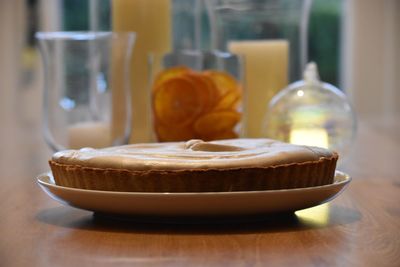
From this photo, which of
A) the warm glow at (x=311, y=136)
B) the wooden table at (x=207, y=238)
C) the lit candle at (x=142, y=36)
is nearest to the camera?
the wooden table at (x=207, y=238)

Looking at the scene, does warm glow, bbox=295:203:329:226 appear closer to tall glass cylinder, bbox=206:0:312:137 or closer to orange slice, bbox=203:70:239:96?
orange slice, bbox=203:70:239:96

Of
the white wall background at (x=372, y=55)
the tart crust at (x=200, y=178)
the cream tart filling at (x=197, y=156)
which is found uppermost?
the cream tart filling at (x=197, y=156)

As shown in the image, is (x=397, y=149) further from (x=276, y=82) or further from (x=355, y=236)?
(x=355, y=236)

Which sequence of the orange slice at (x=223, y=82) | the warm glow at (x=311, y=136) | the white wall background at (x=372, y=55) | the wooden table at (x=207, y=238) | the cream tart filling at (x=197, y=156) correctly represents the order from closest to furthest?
the wooden table at (x=207, y=238) → the cream tart filling at (x=197, y=156) → the warm glow at (x=311, y=136) → the orange slice at (x=223, y=82) → the white wall background at (x=372, y=55)

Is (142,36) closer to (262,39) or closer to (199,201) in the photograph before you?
(262,39)

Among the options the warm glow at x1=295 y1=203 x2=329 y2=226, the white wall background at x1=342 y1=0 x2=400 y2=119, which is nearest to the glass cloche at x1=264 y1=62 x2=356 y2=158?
the warm glow at x1=295 y1=203 x2=329 y2=226

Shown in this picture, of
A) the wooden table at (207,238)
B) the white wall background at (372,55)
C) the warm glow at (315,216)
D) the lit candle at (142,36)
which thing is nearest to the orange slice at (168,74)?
the lit candle at (142,36)

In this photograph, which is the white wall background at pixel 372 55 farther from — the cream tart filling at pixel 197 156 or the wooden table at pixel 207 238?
the cream tart filling at pixel 197 156
